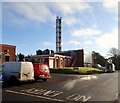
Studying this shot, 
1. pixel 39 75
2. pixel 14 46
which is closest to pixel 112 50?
pixel 14 46

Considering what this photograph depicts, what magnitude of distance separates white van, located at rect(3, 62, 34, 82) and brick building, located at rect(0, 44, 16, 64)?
23.0 metres

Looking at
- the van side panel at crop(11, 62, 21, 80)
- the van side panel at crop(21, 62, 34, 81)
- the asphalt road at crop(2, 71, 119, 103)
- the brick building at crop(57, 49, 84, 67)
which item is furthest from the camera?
the brick building at crop(57, 49, 84, 67)

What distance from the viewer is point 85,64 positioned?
6956cm

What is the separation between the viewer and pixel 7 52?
4381cm

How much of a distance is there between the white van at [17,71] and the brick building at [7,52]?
22952mm

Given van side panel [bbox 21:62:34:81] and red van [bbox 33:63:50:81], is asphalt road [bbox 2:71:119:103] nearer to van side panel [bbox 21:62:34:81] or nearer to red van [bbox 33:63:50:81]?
van side panel [bbox 21:62:34:81]

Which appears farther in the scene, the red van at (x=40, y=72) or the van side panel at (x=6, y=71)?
the red van at (x=40, y=72)

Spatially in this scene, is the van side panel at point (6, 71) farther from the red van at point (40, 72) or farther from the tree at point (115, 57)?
the tree at point (115, 57)

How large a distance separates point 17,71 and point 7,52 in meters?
26.2

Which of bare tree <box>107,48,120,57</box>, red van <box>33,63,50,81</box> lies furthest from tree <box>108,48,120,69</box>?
red van <box>33,63,50,81</box>

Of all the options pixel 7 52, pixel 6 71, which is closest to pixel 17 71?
pixel 6 71

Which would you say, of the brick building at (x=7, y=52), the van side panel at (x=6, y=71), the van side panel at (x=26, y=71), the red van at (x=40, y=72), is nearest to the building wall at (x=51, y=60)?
the brick building at (x=7, y=52)

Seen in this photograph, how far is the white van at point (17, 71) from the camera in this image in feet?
60.4

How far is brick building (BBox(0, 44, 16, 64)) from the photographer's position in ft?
139
